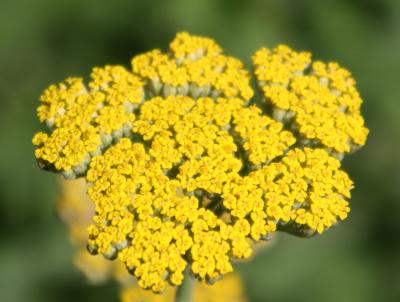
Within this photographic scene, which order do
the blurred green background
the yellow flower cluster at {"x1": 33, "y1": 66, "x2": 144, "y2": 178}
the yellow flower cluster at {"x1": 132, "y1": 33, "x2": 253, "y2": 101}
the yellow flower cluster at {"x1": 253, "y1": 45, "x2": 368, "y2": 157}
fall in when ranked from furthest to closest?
1. the blurred green background
2. the yellow flower cluster at {"x1": 132, "y1": 33, "x2": 253, "y2": 101}
3. the yellow flower cluster at {"x1": 253, "y1": 45, "x2": 368, "y2": 157}
4. the yellow flower cluster at {"x1": 33, "y1": 66, "x2": 144, "y2": 178}

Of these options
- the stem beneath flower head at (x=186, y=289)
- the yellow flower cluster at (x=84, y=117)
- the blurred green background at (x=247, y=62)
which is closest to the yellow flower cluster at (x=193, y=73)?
the yellow flower cluster at (x=84, y=117)

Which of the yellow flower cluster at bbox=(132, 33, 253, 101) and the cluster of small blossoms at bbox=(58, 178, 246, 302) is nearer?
the yellow flower cluster at bbox=(132, 33, 253, 101)

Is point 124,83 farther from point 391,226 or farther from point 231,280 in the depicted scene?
point 391,226

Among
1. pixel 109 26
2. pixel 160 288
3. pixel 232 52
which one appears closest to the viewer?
pixel 160 288

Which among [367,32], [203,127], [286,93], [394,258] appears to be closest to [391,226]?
[394,258]

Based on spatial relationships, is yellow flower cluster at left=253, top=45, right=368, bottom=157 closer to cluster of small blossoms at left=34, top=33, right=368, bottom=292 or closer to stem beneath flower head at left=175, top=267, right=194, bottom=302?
cluster of small blossoms at left=34, top=33, right=368, bottom=292

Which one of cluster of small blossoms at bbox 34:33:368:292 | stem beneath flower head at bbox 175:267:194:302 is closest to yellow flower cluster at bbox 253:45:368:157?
cluster of small blossoms at bbox 34:33:368:292

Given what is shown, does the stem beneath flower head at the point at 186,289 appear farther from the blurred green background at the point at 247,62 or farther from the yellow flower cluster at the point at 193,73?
the blurred green background at the point at 247,62
